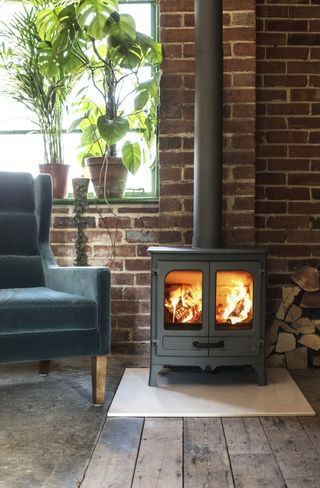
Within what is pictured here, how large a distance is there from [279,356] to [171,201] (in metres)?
1.05

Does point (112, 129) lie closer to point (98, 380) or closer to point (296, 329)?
point (98, 380)

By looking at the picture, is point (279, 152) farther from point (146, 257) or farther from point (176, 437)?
point (176, 437)

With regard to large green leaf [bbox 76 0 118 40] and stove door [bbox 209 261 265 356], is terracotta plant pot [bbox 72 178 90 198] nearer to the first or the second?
large green leaf [bbox 76 0 118 40]

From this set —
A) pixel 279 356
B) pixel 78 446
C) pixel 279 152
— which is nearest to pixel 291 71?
pixel 279 152

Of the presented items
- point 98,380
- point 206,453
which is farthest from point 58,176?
point 206,453

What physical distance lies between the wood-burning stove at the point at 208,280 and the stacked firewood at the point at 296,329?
419 mm

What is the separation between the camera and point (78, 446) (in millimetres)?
1986

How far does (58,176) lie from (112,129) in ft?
1.64

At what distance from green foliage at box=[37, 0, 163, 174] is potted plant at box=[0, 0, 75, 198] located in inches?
3.3

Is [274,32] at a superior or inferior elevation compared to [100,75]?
superior

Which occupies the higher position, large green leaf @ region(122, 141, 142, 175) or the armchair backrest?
large green leaf @ region(122, 141, 142, 175)

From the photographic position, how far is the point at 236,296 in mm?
2711

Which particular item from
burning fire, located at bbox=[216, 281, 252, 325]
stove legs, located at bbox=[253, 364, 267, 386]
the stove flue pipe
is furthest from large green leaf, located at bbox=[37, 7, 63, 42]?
stove legs, located at bbox=[253, 364, 267, 386]

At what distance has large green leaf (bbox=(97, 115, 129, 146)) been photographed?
298 cm
